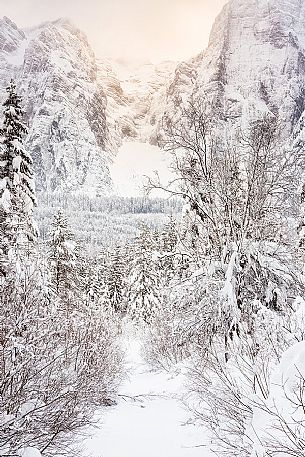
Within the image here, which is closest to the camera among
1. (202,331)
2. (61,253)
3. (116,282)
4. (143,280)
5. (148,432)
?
(148,432)

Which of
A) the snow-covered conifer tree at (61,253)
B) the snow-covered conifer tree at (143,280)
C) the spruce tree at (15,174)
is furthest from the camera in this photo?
the snow-covered conifer tree at (143,280)

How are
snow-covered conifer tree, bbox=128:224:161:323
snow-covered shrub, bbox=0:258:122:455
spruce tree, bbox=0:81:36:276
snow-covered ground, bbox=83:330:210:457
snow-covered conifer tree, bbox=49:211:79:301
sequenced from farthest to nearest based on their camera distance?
snow-covered conifer tree, bbox=128:224:161:323 → snow-covered conifer tree, bbox=49:211:79:301 → spruce tree, bbox=0:81:36:276 → snow-covered ground, bbox=83:330:210:457 → snow-covered shrub, bbox=0:258:122:455

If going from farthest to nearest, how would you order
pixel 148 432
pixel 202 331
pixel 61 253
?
pixel 61 253 < pixel 202 331 < pixel 148 432

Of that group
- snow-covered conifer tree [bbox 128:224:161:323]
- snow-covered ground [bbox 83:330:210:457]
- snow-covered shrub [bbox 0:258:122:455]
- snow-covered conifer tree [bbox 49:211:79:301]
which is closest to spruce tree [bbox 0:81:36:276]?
snow-covered ground [bbox 83:330:210:457]

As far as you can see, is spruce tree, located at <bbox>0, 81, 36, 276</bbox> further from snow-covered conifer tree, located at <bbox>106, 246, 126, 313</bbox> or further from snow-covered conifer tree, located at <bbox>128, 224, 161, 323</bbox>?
snow-covered conifer tree, located at <bbox>106, 246, 126, 313</bbox>

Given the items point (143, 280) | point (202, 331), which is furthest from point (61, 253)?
point (202, 331)

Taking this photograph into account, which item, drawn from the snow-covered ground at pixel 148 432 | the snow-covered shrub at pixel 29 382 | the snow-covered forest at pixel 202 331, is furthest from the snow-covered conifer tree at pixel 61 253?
the snow-covered shrub at pixel 29 382

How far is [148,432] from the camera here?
969 centimetres

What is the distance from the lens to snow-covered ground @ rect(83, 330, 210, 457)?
26.5 feet

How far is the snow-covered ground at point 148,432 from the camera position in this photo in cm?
806

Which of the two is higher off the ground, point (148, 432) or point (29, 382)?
point (29, 382)

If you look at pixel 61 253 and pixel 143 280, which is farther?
pixel 143 280

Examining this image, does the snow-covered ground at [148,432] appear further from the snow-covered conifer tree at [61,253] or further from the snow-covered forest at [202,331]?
the snow-covered conifer tree at [61,253]

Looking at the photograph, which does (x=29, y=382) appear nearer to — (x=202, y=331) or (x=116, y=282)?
(x=202, y=331)
